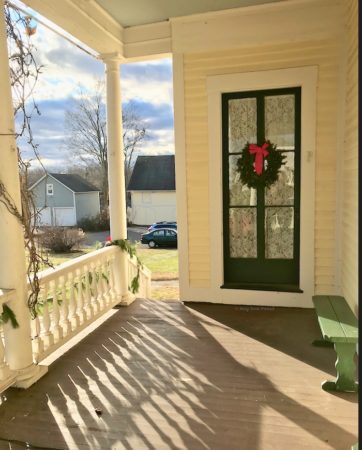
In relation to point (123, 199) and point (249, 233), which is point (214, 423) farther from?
point (123, 199)

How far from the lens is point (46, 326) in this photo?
3.14 m

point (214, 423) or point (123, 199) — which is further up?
point (123, 199)

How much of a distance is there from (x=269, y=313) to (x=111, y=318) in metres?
1.68

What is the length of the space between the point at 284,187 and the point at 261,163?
1.22 feet

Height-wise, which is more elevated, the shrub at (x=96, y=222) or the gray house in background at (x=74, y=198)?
the gray house in background at (x=74, y=198)

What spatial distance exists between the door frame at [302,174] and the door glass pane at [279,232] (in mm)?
158

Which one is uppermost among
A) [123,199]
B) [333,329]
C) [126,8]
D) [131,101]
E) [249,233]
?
[131,101]

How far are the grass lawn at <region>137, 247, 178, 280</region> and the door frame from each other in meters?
4.40

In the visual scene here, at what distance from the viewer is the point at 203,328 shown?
381 centimetres

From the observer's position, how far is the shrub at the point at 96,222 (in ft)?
27.4

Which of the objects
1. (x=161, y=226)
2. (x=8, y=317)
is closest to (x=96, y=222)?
(x=161, y=226)

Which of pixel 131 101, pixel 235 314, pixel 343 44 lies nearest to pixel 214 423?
pixel 235 314

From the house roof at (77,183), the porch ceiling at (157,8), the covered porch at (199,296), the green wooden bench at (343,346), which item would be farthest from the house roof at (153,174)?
the green wooden bench at (343,346)

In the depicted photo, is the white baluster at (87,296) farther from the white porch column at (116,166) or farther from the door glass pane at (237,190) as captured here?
the door glass pane at (237,190)
